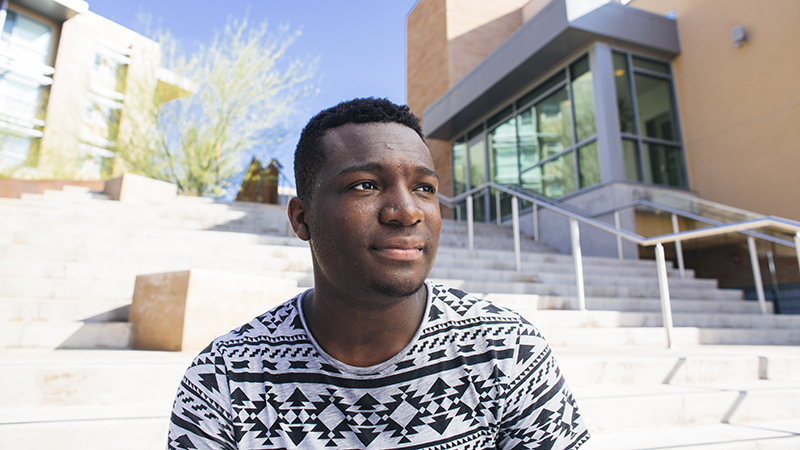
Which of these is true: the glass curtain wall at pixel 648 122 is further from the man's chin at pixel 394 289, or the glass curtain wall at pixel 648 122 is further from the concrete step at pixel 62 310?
the man's chin at pixel 394 289

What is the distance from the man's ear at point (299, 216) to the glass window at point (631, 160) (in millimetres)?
8838

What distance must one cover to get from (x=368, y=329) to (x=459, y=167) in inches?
502

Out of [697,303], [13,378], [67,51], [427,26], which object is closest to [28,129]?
[67,51]

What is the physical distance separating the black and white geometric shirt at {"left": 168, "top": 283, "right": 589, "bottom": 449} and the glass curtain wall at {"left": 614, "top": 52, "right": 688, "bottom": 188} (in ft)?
28.9

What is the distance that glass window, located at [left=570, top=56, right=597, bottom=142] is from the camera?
9.27 m

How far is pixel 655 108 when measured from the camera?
9422 mm

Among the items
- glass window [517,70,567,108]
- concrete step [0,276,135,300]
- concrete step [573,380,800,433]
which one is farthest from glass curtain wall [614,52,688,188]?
concrete step [0,276,135,300]

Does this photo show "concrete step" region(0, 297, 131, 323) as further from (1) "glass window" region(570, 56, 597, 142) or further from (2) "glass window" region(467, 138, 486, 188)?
(2) "glass window" region(467, 138, 486, 188)

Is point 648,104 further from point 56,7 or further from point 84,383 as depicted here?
point 56,7

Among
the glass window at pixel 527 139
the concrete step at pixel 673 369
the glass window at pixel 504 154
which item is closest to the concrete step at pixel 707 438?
the concrete step at pixel 673 369

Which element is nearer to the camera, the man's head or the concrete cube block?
the man's head

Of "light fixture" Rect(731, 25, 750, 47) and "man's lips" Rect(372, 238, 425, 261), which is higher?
"light fixture" Rect(731, 25, 750, 47)

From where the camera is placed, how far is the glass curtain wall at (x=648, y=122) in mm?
8992

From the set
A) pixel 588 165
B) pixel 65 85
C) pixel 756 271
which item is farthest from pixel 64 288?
pixel 65 85
